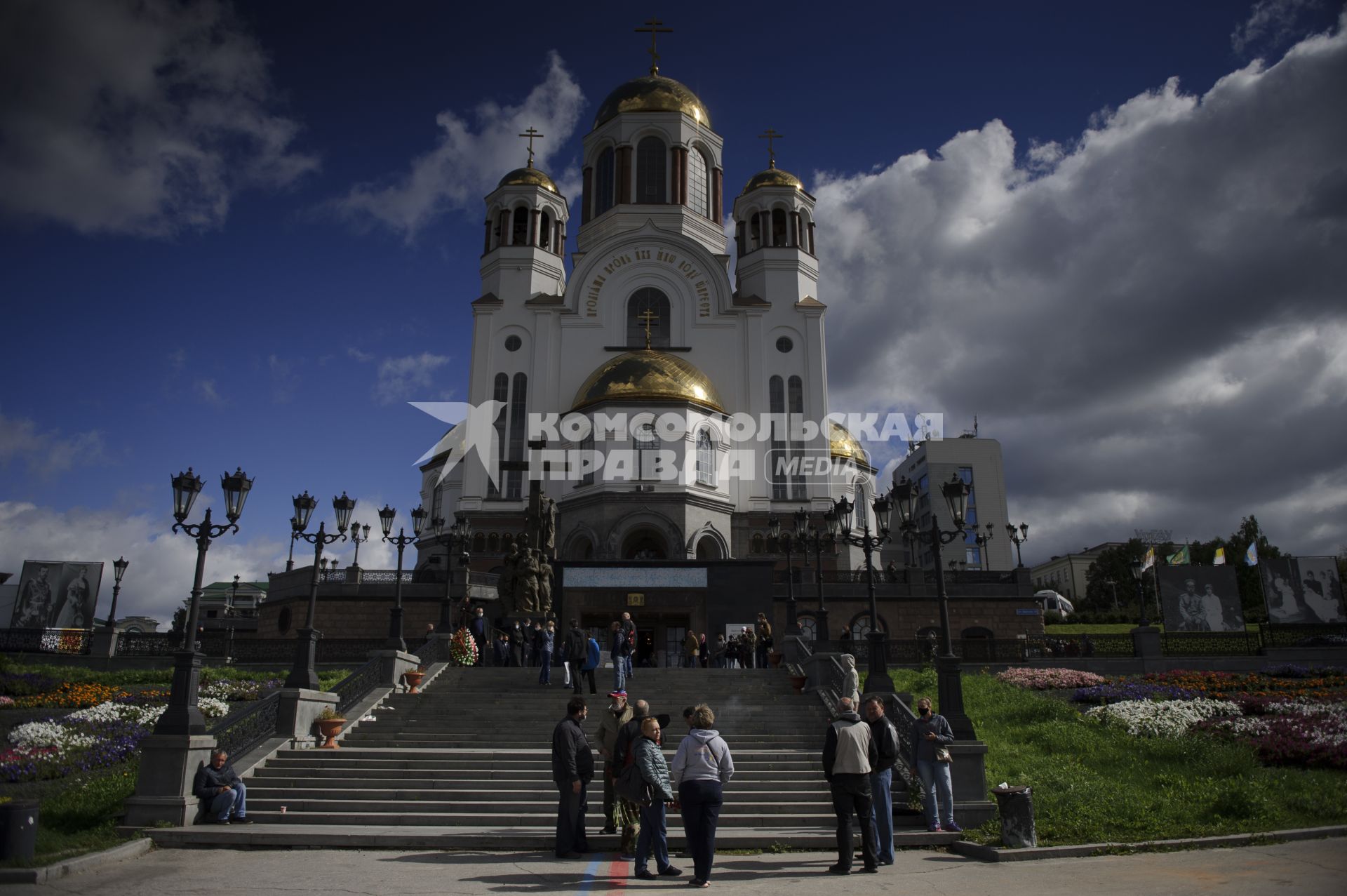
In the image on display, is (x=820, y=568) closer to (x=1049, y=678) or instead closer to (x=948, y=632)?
(x=1049, y=678)

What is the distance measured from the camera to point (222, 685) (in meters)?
19.0

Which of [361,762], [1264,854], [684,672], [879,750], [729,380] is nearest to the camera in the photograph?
[1264,854]

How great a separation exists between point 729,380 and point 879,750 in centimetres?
3110

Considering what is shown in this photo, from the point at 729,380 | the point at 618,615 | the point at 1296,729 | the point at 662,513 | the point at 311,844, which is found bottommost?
the point at 311,844

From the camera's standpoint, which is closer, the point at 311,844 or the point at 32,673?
the point at 311,844

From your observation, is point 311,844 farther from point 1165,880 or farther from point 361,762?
point 1165,880

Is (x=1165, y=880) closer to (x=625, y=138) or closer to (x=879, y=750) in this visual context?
(x=879, y=750)

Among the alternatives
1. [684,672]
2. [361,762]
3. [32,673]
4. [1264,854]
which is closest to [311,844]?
[361,762]

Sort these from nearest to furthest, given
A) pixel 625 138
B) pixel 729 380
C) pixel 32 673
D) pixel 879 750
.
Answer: pixel 879 750
pixel 32 673
pixel 729 380
pixel 625 138

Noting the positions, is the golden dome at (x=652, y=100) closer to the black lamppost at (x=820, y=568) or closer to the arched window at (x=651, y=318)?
the arched window at (x=651, y=318)

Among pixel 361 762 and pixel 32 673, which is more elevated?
pixel 32 673

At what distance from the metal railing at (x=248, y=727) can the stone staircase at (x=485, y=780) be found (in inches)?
15.8

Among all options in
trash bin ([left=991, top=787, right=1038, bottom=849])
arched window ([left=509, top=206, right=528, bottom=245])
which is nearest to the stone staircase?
trash bin ([left=991, top=787, right=1038, bottom=849])

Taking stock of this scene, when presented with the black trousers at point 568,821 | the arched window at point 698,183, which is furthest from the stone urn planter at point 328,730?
the arched window at point 698,183
